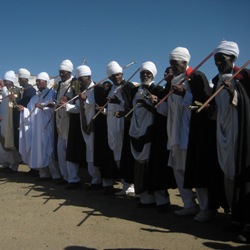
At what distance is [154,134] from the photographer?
6082 millimetres

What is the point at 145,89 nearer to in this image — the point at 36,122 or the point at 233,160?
the point at 233,160

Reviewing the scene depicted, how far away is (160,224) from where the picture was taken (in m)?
5.34

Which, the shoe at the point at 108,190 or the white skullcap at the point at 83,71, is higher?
the white skullcap at the point at 83,71

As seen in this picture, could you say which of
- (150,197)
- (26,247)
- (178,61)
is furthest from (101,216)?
(178,61)

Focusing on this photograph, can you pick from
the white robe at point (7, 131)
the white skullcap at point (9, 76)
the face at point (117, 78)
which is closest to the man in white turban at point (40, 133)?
the white robe at point (7, 131)

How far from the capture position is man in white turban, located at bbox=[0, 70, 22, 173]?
990cm

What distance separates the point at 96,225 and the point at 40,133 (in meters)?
4.17

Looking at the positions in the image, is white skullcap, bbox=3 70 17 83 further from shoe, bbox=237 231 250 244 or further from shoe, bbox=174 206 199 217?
shoe, bbox=237 231 250 244

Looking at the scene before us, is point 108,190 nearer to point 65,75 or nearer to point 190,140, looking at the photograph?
point 190,140

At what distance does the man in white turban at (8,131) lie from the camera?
9.90 m

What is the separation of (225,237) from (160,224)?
39.6 inches

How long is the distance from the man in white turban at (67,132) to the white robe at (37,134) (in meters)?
0.43

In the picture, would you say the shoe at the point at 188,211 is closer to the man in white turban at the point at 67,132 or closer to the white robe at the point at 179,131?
the white robe at the point at 179,131

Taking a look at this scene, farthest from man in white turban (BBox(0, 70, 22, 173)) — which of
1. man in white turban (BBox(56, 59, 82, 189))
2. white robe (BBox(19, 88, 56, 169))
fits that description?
man in white turban (BBox(56, 59, 82, 189))
